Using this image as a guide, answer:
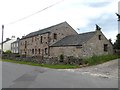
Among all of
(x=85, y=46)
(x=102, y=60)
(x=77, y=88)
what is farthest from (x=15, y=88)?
(x=85, y=46)

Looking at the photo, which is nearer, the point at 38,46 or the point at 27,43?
the point at 38,46

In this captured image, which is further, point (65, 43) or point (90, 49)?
point (65, 43)

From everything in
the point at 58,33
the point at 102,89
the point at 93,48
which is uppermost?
the point at 58,33

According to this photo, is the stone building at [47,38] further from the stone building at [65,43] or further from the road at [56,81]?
the road at [56,81]

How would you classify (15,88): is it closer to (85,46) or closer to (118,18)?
(118,18)

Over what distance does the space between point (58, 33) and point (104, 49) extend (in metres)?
13.0

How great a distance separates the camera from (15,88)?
10797 millimetres

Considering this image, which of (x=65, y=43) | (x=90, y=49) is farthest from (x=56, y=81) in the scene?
(x=65, y=43)

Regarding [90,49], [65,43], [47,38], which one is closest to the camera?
[90,49]

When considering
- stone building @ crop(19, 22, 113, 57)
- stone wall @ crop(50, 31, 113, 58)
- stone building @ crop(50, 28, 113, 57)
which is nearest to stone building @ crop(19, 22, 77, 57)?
stone building @ crop(19, 22, 113, 57)

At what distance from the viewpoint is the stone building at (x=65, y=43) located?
3959cm

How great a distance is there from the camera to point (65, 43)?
4472cm

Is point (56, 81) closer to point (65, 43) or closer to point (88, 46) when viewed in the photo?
point (88, 46)

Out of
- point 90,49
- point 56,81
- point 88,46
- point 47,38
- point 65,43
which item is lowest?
point 56,81
